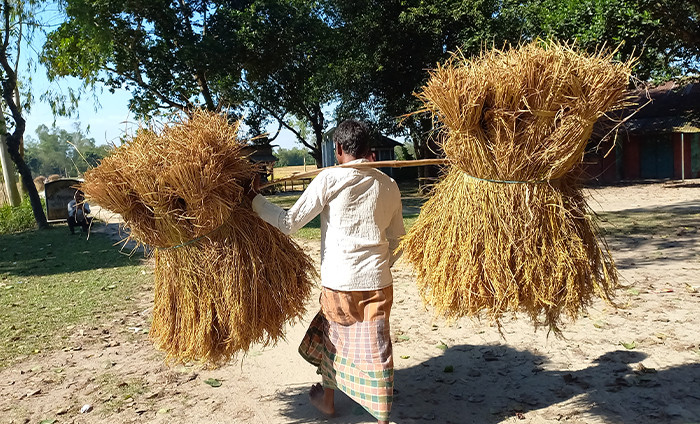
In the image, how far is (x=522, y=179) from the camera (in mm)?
2592

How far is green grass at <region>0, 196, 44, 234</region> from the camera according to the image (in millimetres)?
14727

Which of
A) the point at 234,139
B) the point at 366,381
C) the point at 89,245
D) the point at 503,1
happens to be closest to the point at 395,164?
the point at 234,139

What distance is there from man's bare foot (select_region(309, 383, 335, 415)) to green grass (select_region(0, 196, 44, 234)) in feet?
48.2

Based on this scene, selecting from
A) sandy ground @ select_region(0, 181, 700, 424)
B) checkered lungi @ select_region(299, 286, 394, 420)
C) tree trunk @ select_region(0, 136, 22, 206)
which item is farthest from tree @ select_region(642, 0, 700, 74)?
tree trunk @ select_region(0, 136, 22, 206)

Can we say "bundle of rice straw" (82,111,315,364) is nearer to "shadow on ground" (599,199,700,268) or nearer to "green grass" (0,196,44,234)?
"shadow on ground" (599,199,700,268)

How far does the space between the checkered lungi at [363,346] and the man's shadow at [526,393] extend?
434mm

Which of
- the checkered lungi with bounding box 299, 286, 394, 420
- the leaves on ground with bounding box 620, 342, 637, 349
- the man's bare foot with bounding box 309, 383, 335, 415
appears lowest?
the leaves on ground with bounding box 620, 342, 637, 349

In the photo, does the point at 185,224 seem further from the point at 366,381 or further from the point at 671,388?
the point at 671,388

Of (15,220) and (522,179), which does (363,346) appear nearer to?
(522,179)

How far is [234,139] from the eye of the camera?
9.37ft

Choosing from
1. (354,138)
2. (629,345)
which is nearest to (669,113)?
(629,345)

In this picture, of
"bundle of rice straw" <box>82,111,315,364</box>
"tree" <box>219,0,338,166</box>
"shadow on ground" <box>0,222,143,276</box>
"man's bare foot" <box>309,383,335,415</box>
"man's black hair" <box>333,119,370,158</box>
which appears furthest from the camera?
"tree" <box>219,0,338,166</box>

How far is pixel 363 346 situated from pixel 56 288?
6.05 meters

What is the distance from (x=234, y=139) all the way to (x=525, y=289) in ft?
5.67
